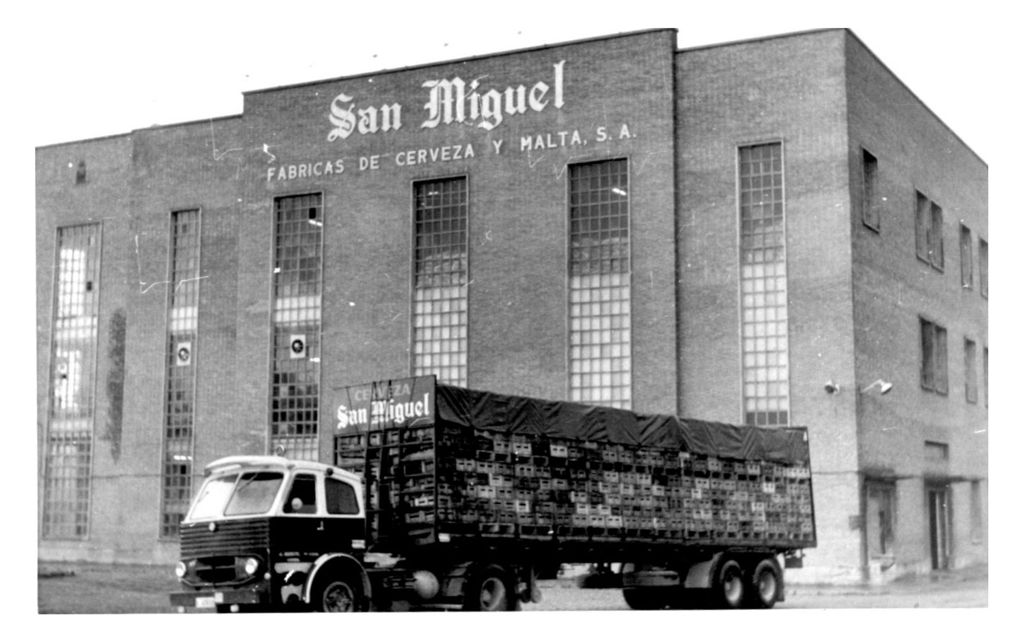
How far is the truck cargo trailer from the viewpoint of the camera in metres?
20.6

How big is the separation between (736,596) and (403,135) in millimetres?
14709

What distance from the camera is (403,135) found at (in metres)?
34.1

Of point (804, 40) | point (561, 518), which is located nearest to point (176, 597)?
point (561, 518)

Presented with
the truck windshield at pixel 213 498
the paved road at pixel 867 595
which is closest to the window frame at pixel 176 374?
the paved road at pixel 867 595

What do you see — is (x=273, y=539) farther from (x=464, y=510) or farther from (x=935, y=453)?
(x=935, y=453)

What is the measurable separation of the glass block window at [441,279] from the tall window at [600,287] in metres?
2.77

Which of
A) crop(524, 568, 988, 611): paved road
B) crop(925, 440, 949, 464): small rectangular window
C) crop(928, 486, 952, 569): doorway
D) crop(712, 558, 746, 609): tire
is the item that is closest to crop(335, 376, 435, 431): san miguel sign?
crop(524, 568, 988, 611): paved road

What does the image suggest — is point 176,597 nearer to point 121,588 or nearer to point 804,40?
point 121,588

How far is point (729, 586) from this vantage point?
25.1 meters

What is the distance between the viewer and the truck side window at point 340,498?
2116cm

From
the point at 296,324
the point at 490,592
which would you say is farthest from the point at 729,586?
the point at 296,324

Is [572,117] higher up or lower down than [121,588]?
higher up

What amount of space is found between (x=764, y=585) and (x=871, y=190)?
31.9ft

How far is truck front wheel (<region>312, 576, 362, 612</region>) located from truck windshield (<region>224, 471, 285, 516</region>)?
1.47 metres
